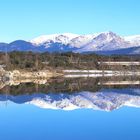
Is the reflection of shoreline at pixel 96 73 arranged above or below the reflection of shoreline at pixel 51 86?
below

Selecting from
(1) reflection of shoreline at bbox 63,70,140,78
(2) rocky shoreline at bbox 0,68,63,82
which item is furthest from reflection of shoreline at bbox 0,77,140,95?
(1) reflection of shoreline at bbox 63,70,140,78

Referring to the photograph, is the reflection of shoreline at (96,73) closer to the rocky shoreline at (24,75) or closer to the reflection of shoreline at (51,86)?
the rocky shoreline at (24,75)

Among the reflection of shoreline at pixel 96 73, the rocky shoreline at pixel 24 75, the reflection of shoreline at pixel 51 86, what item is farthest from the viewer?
the reflection of shoreline at pixel 96 73

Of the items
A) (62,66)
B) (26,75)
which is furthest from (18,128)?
(62,66)

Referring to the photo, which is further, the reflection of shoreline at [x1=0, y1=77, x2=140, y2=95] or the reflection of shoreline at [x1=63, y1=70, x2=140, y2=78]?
the reflection of shoreline at [x1=63, y1=70, x2=140, y2=78]

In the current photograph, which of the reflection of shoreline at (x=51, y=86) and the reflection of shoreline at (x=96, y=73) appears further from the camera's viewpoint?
the reflection of shoreline at (x=96, y=73)

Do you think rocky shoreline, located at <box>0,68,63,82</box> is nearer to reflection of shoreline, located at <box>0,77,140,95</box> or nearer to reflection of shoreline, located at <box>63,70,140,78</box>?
reflection of shoreline, located at <box>63,70,140,78</box>

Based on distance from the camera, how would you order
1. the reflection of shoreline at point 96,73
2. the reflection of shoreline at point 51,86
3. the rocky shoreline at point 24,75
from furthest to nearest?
the reflection of shoreline at point 96,73 → the rocky shoreline at point 24,75 → the reflection of shoreline at point 51,86

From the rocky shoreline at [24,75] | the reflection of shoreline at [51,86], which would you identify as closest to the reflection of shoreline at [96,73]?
the rocky shoreline at [24,75]

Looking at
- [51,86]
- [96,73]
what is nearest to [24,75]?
[51,86]

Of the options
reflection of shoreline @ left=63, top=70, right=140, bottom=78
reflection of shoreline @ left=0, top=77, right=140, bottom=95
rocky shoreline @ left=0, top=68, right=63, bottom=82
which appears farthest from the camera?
reflection of shoreline @ left=63, top=70, right=140, bottom=78

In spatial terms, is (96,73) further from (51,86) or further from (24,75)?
(51,86)

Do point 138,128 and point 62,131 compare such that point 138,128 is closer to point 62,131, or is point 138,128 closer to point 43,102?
point 62,131

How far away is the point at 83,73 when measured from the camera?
99.4 metres
